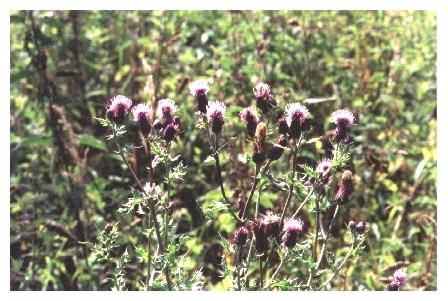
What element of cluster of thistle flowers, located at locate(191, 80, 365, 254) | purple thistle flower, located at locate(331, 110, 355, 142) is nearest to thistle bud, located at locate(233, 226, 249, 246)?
cluster of thistle flowers, located at locate(191, 80, 365, 254)

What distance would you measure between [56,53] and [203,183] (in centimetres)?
64

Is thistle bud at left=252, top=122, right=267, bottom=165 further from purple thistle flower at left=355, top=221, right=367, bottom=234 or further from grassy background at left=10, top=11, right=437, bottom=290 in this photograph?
grassy background at left=10, top=11, right=437, bottom=290

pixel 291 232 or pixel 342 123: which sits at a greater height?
pixel 342 123

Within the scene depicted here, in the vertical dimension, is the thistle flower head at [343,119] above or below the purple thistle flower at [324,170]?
above

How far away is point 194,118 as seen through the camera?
2143 millimetres

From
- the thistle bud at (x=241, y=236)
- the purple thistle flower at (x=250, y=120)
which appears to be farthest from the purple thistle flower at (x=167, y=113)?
the thistle bud at (x=241, y=236)

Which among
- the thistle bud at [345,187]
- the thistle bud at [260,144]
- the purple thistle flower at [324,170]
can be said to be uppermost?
the thistle bud at [260,144]

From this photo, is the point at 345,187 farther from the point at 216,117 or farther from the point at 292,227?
the point at 216,117

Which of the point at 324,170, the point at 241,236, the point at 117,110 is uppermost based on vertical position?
the point at 117,110

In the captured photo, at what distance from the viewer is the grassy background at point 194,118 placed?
5.98ft

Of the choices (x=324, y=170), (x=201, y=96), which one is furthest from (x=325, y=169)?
(x=201, y=96)

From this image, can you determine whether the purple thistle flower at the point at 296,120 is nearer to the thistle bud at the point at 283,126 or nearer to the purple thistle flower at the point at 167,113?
the thistle bud at the point at 283,126
